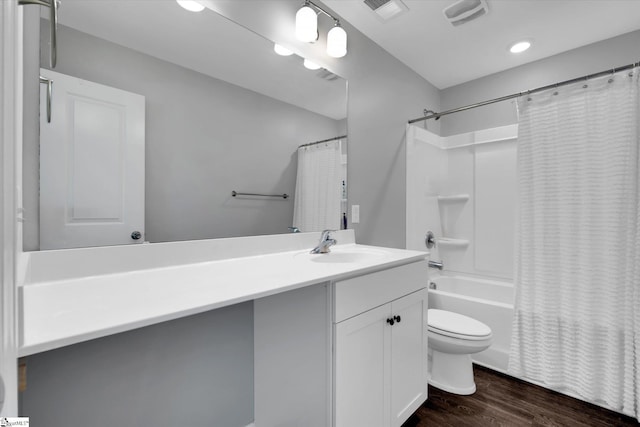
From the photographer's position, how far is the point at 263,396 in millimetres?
1266

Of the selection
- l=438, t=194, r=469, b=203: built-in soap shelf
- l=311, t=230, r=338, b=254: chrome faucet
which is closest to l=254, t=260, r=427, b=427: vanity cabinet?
l=311, t=230, r=338, b=254: chrome faucet

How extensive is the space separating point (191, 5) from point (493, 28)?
1.93 meters

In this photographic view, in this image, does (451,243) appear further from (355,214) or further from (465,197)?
(355,214)

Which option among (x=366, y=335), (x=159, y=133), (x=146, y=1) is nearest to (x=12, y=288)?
(x=159, y=133)

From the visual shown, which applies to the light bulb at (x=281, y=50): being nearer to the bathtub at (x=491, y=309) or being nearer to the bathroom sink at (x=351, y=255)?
the bathroom sink at (x=351, y=255)

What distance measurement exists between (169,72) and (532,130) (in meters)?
2.22

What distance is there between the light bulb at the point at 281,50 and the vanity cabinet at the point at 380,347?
1.26 meters

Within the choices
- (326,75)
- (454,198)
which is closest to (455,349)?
(454,198)

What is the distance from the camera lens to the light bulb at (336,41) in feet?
5.29

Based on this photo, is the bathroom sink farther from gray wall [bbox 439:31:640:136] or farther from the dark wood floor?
gray wall [bbox 439:31:640:136]

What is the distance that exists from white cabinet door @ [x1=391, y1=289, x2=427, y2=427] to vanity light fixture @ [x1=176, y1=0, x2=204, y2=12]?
5.16ft

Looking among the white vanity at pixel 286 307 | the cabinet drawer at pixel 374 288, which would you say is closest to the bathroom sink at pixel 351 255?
the white vanity at pixel 286 307

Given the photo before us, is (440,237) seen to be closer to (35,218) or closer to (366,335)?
(366,335)

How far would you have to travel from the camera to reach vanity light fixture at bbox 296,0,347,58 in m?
1.47
